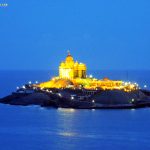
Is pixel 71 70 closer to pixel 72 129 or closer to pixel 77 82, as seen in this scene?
pixel 77 82

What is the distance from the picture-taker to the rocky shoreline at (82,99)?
50875mm

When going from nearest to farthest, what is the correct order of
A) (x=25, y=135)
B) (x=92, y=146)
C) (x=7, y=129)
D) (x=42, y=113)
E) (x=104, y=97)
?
(x=92, y=146) < (x=25, y=135) < (x=7, y=129) < (x=42, y=113) < (x=104, y=97)

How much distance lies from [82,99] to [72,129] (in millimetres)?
13368

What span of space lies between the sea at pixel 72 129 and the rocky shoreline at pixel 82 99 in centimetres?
128

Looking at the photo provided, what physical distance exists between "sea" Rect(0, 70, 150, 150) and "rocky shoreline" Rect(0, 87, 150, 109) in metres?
1.28

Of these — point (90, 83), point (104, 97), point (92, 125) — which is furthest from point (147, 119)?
point (90, 83)

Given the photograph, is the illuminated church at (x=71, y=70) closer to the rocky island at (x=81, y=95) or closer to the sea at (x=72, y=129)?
the rocky island at (x=81, y=95)

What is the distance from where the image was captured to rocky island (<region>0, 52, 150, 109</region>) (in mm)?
51188

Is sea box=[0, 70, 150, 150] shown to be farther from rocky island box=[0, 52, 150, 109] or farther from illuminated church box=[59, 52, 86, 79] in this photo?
illuminated church box=[59, 52, 86, 79]

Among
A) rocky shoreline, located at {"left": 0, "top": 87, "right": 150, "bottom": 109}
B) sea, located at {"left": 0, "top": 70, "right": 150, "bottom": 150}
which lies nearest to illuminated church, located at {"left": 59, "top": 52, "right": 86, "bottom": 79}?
rocky shoreline, located at {"left": 0, "top": 87, "right": 150, "bottom": 109}

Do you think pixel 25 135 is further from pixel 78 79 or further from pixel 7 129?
pixel 78 79

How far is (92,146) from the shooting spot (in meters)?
33.9

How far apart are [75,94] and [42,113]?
8369 mm

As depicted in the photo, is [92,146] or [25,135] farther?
[25,135]
